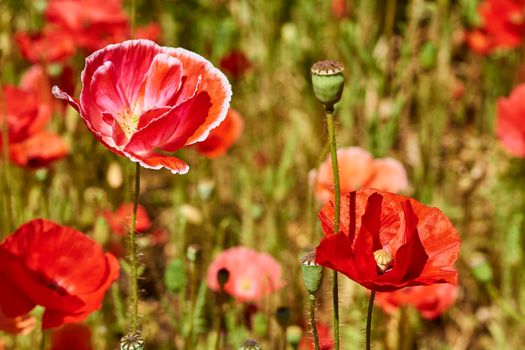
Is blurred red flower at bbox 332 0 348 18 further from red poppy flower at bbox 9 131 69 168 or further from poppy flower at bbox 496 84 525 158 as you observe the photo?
red poppy flower at bbox 9 131 69 168

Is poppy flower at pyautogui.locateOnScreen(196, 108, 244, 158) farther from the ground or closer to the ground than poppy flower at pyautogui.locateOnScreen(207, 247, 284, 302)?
farther from the ground

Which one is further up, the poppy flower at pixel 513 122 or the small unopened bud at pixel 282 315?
the poppy flower at pixel 513 122

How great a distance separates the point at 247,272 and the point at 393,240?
799 mm

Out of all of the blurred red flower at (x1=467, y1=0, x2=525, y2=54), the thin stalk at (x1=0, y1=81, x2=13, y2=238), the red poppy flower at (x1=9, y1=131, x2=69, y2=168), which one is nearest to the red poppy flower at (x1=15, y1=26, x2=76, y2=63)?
the red poppy flower at (x1=9, y1=131, x2=69, y2=168)

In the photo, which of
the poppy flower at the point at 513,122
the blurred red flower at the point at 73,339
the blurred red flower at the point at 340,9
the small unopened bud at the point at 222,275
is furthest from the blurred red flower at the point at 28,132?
the blurred red flower at the point at 340,9

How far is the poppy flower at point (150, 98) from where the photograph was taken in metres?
1.05

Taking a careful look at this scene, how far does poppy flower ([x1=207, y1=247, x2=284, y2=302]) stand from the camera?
1831mm

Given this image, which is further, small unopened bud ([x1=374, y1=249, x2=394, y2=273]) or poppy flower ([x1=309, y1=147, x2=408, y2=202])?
poppy flower ([x1=309, y1=147, x2=408, y2=202])

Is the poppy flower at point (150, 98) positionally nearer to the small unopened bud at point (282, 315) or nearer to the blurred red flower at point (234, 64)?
the small unopened bud at point (282, 315)

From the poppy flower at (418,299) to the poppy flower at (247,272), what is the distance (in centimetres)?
29

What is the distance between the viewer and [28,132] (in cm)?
168

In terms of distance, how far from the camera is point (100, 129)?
44.0 inches

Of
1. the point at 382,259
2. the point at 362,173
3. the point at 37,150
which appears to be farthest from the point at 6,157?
the point at 382,259

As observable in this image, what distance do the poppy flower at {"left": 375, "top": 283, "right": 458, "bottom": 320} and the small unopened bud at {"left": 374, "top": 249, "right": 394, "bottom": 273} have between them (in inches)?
21.7
